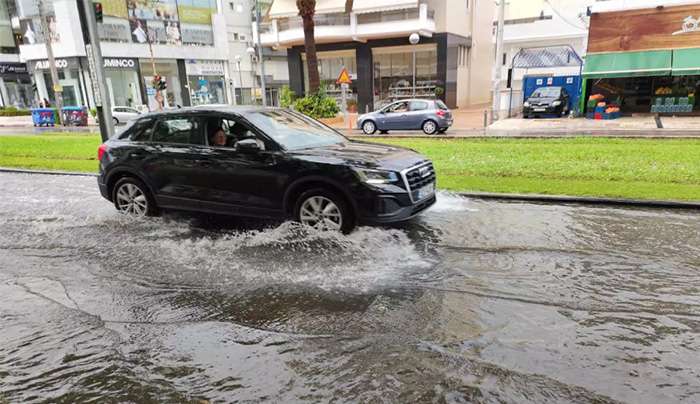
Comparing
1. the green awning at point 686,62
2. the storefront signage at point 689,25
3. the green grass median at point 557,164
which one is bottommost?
the green grass median at point 557,164

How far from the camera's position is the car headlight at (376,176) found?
5.69 meters

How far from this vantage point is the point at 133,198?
7383 millimetres

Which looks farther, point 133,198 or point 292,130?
point 133,198

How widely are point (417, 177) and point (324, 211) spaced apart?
1233 millimetres

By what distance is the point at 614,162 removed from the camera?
1038cm

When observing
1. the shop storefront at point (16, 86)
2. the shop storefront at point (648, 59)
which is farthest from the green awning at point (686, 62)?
the shop storefront at point (16, 86)

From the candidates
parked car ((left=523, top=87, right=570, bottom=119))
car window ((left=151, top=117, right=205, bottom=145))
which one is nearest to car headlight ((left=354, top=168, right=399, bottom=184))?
car window ((left=151, top=117, right=205, bottom=145))

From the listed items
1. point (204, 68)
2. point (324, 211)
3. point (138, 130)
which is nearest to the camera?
point (324, 211)

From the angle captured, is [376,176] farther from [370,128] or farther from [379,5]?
[379,5]

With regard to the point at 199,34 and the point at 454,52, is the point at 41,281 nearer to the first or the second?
the point at 454,52

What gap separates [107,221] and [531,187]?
699 centimetres

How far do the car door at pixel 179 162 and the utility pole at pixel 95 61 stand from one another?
485 centimetres

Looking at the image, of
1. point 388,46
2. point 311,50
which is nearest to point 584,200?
point 311,50

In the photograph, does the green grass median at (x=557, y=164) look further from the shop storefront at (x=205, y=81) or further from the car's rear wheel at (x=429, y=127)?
the shop storefront at (x=205, y=81)
